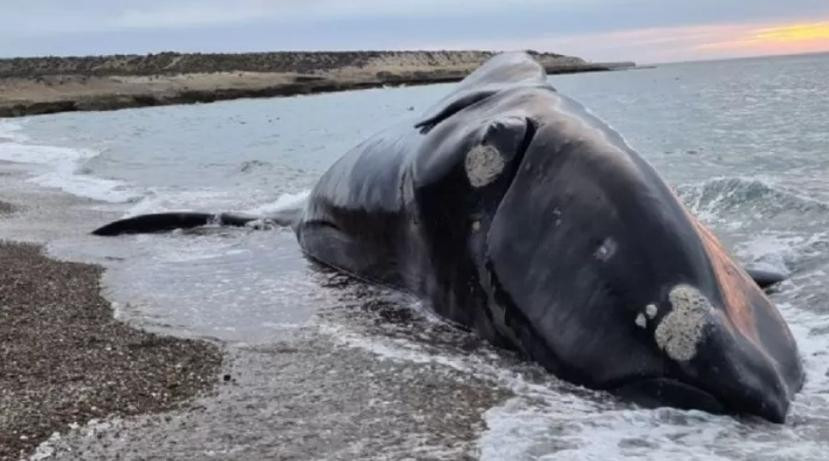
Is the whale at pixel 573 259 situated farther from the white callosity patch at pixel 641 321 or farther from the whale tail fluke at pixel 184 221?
the whale tail fluke at pixel 184 221

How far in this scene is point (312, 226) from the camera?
9.57 m

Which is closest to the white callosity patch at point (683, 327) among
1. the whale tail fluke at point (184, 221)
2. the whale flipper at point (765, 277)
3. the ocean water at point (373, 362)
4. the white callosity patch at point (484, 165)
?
the ocean water at point (373, 362)

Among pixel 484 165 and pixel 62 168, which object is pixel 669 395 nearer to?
pixel 484 165

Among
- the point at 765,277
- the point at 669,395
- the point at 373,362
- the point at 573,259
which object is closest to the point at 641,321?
the point at 669,395

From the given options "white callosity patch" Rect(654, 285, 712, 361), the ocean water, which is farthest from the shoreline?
"white callosity patch" Rect(654, 285, 712, 361)

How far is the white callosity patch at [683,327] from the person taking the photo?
15.5ft

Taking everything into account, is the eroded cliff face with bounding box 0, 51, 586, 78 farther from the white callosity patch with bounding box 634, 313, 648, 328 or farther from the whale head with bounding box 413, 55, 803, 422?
the white callosity patch with bounding box 634, 313, 648, 328

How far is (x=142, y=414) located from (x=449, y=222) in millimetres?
2274

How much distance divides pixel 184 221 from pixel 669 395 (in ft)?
26.7

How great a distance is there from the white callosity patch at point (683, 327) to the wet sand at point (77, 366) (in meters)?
2.61

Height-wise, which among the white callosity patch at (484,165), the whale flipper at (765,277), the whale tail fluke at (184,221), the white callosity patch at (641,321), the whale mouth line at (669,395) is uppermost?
the white callosity patch at (484,165)

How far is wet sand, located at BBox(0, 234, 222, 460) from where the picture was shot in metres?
5.06

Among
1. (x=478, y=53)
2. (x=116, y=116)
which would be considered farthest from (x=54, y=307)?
(x=478, y=53)

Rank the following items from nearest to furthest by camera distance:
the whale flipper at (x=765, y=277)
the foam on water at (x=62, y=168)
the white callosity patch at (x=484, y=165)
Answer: the white callosity patch at (x=484, y=165) < the whale flipper at (x=765, y=277) < the foam on water at (x=62, y=168)
